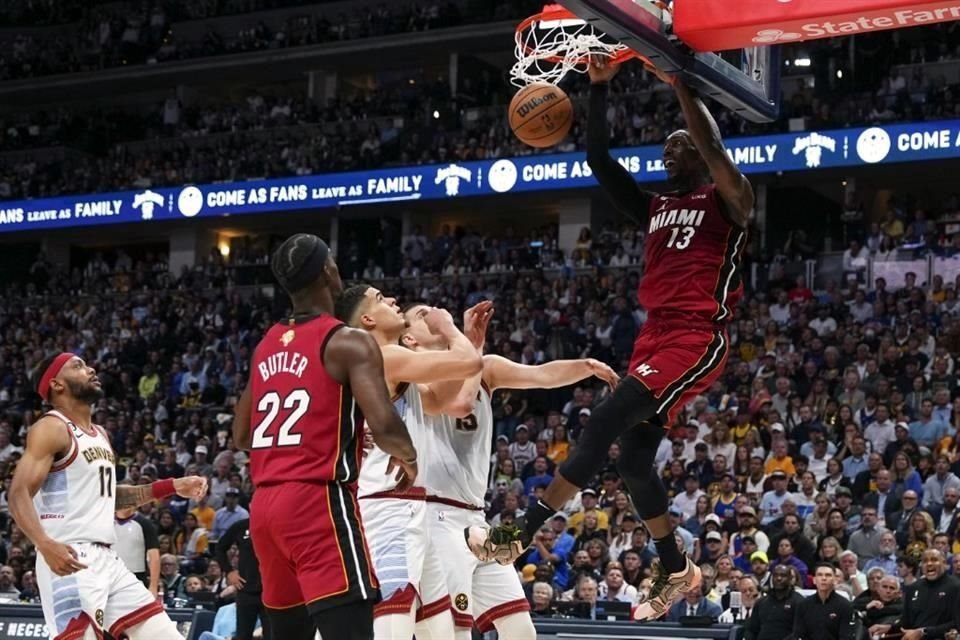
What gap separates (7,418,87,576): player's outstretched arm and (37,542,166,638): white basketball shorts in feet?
0.33

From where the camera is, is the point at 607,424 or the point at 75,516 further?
the point at 75,516

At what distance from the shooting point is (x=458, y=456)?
760 centimetres

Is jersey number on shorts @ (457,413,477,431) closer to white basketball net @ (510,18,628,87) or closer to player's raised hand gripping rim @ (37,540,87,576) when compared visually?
white basketball net @ (510,18,628,87)

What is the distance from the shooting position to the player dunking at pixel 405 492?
6.26 metres

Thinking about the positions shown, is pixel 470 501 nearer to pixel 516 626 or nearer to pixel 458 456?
pixel 458 456

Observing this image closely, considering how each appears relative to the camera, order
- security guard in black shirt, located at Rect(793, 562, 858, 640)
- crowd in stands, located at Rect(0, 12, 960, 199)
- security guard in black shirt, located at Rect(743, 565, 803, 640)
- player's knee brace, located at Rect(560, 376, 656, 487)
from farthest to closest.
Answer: crowd in stands, located at Rect(0, 12, 960, 199)
security guard in black shirt, located at Rect(743, 565, 803, 640)
security guard in black shirt, located at Rect(793, 562, 858, 640)
player's knee brace, located at Rect(560, 376, 656, 487)

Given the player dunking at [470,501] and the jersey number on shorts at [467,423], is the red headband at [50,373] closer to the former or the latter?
the player dunking at [470,501]

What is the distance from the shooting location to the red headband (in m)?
8.11

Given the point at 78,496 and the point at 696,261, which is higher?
the point at 696,261

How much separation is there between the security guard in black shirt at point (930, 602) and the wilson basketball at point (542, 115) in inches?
236

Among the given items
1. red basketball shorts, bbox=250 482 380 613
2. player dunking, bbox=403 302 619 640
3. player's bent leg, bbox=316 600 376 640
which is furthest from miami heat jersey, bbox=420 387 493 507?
player's bent leg, bbox=316 600 376 640

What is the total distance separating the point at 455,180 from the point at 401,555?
19431 millimetres

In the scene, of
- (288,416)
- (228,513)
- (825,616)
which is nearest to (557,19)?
(288,416)

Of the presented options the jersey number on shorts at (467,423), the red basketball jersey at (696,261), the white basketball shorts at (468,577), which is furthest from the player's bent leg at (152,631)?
the red basketball jersey at (696,261)
